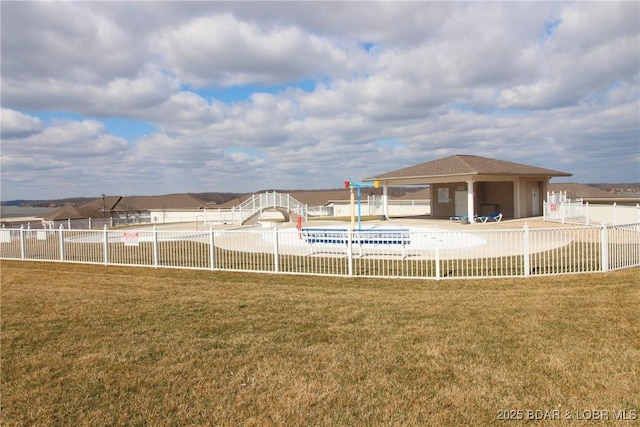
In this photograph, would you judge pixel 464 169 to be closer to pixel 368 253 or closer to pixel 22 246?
pixel 368 253

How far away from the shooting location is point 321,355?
511 centimetres

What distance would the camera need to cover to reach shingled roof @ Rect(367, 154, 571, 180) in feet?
89.3

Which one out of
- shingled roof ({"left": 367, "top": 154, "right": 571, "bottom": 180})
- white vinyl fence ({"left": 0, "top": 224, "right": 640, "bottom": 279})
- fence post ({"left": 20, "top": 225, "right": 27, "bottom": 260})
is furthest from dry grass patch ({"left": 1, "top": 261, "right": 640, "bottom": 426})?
shingled roof ({"left": 367, "top": 154, "right": 571, "bottom": 180})

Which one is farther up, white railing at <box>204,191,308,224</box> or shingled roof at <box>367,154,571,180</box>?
shingled roof at <box>367,154,571,180</box>

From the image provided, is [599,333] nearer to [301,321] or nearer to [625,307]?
[625,307]

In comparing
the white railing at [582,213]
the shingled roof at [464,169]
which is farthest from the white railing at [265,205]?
the white railing at [582,213]

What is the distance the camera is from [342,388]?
4.25 m

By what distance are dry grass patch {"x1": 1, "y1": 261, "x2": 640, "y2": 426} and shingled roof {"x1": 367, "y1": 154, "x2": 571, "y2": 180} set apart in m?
19.1

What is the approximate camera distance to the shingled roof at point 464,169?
89.3ft

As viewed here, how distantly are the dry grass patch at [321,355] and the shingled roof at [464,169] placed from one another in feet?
62.8

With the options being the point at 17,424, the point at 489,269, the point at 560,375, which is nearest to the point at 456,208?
the point at 489,269

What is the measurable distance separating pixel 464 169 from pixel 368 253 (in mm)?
15924

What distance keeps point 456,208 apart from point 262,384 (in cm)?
3005

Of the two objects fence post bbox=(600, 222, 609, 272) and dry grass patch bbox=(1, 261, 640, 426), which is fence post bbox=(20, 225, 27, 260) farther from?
fence post bbox=(600, 222, 609, 272)
